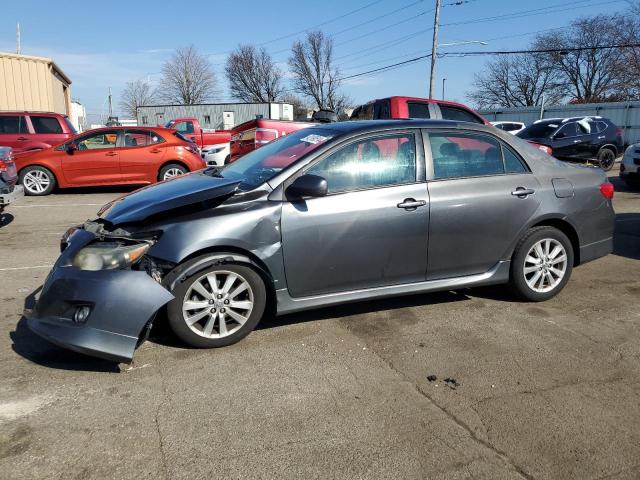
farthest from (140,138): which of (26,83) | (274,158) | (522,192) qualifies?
(26,83)

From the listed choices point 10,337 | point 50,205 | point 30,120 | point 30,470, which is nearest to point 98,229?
point 10,337

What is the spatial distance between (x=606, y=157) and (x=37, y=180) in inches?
613

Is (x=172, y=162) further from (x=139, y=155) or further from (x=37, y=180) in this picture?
(x=37, y=180)

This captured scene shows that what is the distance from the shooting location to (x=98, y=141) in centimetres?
1188

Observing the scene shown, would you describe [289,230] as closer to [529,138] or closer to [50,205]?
[50,205]

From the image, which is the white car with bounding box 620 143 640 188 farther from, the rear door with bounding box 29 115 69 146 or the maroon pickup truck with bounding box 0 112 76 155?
the rear door with bounding box 29 115 69 146

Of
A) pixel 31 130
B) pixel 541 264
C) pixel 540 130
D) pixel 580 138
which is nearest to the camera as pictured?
pixel 541 264

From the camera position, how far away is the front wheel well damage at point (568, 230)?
4.78 meters

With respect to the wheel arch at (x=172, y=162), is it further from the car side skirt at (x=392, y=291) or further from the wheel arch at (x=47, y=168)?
the car side skirt at (x=392, y=291)

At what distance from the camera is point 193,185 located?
4.12 meters

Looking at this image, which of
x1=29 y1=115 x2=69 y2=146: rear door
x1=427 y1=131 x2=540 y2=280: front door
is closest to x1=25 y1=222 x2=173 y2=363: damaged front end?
x1=427 y1=131 x2=540 y2=280: front door

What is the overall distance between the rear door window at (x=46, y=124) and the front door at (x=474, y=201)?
12.2 metres

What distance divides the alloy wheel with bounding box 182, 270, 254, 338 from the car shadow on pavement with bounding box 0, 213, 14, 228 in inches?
253

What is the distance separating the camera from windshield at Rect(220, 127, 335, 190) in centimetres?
411
